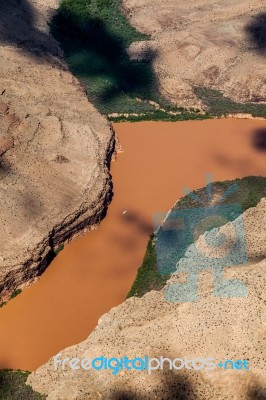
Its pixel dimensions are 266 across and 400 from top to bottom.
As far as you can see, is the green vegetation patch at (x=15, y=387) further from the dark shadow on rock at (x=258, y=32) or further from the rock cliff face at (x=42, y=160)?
the dark shadow on rock at (x=258, y=32)

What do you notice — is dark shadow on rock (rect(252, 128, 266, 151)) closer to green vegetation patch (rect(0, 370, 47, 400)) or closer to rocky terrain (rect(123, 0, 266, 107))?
rocky terrain (rect(123, 0, 266, 107))

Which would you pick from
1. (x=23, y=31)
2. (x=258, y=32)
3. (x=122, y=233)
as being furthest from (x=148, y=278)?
(x=23, y=31)

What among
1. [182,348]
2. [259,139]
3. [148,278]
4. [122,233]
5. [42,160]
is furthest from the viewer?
[259,139]

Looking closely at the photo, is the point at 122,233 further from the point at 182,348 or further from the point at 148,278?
the point at 182,348

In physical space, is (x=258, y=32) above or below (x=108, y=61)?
below

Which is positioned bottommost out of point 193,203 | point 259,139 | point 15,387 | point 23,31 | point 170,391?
point 259,139

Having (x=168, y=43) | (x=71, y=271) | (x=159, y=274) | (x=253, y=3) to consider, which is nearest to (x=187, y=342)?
(x=159, y=274)

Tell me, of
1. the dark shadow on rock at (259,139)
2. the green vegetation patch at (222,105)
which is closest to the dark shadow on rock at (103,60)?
the green vegetation patch at (222,105)
